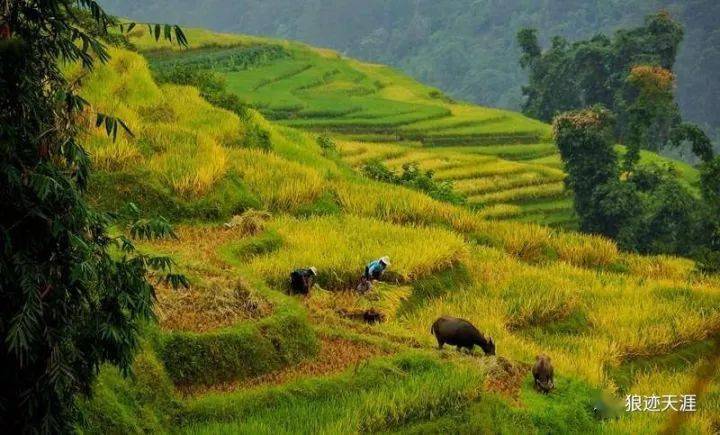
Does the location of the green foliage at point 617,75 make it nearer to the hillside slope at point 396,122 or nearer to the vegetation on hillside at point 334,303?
the hillside slope at point 396,122

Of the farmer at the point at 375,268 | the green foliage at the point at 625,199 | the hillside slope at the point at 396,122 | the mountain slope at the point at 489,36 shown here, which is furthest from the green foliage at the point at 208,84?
the mountain slope at the point at 489,36

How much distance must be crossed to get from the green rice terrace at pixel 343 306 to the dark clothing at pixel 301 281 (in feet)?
0.73

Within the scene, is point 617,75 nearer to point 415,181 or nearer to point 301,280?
point 415,181

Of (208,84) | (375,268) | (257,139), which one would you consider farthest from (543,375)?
(208,84)

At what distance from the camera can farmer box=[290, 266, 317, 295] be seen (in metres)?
9.80

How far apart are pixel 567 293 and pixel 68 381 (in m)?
9.96

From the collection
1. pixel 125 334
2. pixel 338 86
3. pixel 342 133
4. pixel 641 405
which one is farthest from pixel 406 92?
pixel 125 334

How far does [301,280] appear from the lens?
9.82 m

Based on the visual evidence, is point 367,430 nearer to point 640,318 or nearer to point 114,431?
point 114,431

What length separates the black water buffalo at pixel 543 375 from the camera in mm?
7781

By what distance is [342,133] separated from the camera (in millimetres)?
47188

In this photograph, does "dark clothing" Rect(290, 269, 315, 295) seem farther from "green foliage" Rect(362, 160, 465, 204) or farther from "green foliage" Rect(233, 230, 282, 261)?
"green foliage" Rect(362, 160, 465, 204)

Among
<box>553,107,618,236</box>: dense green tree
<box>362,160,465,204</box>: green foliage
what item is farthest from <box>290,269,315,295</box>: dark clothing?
<box>553,107,618,236</box>: dense green tree

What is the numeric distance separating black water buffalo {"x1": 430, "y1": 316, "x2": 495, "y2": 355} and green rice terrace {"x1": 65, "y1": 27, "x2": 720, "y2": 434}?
14 cm
